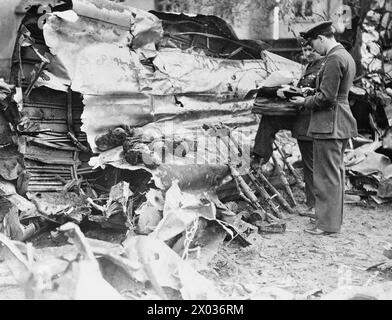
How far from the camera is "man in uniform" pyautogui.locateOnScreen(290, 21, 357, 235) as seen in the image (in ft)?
16.2

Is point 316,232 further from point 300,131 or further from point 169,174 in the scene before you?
point 169,174

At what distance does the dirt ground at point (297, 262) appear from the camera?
397 centimetres

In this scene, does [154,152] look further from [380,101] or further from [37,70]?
[380,101]

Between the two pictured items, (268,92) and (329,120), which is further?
(268,92)

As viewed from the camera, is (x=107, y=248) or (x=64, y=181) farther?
(x=64, y=181)

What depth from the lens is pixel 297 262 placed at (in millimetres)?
4629

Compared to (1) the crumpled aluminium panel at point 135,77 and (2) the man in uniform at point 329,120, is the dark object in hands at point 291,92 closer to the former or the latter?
(2) the man in uniform at point 329,120

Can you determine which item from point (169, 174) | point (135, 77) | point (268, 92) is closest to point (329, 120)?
point (268, 92)

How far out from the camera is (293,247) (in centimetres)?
503

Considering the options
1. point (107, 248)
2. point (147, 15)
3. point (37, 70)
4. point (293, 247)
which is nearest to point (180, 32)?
point (147, 15)

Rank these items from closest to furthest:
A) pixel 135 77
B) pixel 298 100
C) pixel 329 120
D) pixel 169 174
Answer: pixel 169 174 → pixel 329 120 → pixel 298 100 → pixel 135 77

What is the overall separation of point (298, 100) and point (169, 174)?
1.57m

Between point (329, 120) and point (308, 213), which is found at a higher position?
point (329, 120)
